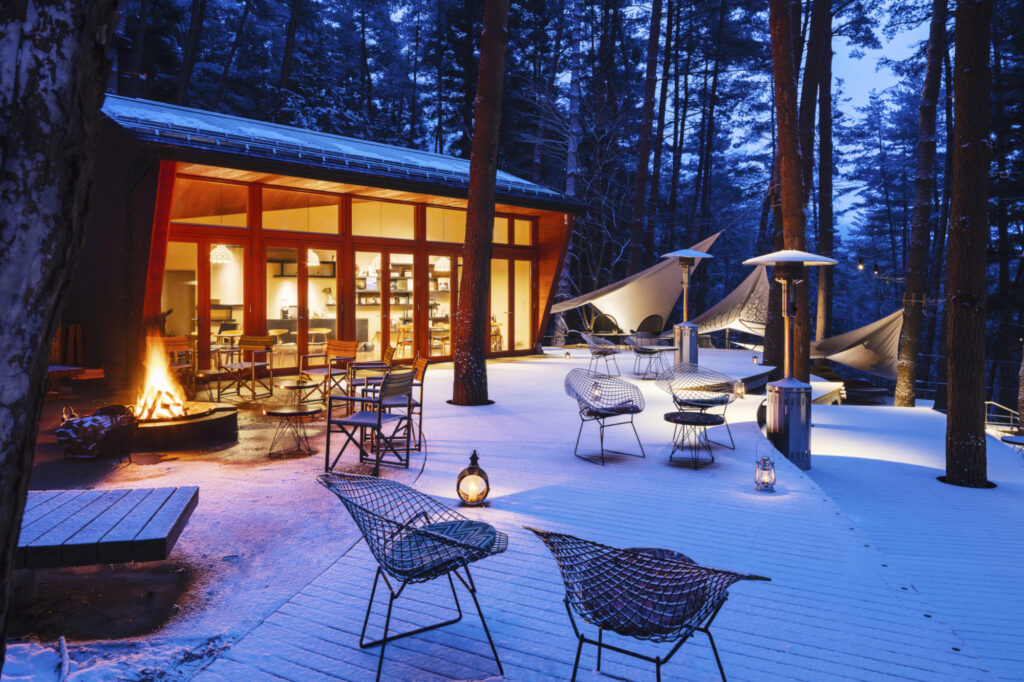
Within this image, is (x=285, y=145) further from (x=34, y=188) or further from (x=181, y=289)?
(x=34, y=188)

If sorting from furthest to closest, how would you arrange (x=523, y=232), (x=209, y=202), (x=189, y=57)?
(x=189, y=57) < (x=523, y=232) < (x=209, y=202)

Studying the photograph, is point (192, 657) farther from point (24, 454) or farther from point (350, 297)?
point (350, 297)

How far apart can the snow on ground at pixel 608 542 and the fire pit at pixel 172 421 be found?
1.04 ft

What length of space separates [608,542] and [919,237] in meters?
10.2

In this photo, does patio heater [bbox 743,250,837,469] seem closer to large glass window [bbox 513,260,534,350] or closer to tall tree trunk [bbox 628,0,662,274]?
large glass window [bbox 513,260,534,350]

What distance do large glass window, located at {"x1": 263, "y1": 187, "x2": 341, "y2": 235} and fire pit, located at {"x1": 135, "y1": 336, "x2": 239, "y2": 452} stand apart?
14.8 feet

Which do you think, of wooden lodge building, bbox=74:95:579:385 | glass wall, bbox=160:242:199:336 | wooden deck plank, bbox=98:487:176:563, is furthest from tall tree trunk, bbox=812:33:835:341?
wooden deck plank, bbox=98:487:176:563

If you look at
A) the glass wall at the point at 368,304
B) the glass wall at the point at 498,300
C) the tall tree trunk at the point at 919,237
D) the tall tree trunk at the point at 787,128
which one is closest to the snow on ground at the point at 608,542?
the tall tree trunk at the point at 787,128

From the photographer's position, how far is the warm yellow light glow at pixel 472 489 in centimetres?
421

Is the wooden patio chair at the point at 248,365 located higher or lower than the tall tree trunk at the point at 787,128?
lower

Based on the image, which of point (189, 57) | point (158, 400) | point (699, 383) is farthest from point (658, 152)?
point (158, 400)

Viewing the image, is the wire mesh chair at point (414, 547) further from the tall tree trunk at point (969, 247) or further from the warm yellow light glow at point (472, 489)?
the tall tree trunk at point (969, 247)

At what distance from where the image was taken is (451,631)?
2730 mm

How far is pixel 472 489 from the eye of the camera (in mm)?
4215
